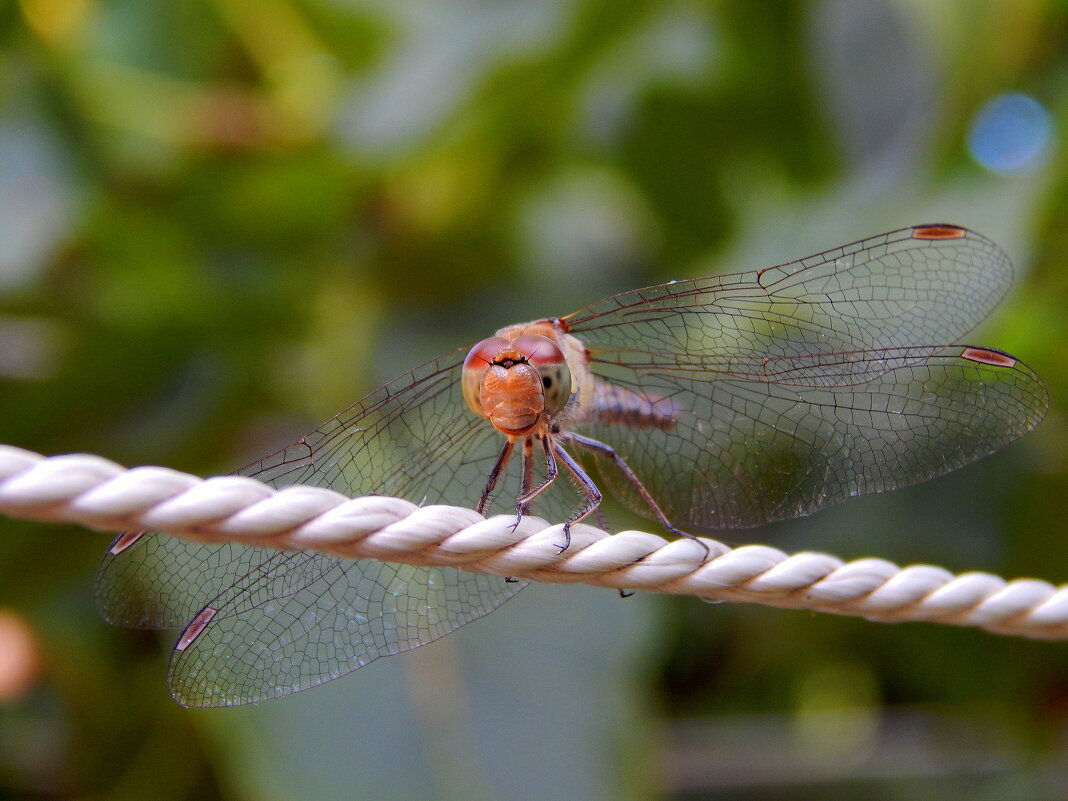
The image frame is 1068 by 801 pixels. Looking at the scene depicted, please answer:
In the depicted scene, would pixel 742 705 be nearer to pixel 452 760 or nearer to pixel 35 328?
pixel 452 760

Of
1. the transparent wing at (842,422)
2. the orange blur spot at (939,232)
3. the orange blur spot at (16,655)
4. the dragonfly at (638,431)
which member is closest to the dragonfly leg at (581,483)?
the dragonfly at (638,431)

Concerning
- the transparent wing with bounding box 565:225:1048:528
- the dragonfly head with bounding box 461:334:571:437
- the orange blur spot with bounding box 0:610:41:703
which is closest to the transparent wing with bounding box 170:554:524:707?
the dragonfly head with bounding box 461:334:571:437

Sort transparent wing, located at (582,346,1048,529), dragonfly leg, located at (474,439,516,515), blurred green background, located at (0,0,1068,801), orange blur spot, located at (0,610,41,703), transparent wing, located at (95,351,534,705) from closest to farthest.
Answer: transparent wing, located at (95,351,534,705) → transparent wing, located at (582,346,1048,529) → dragonfly leg, located at (474,439,516,515) → blurred green background, located at (0,0,1068,801) → orange blur spot, located at (0,610,41,703)

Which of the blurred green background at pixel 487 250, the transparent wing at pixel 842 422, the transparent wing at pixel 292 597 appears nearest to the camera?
the transparent wing at pixel 292 597

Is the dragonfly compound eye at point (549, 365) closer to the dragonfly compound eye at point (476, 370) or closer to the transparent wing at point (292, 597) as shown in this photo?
the dragonfly compound eye at point (476, 370)

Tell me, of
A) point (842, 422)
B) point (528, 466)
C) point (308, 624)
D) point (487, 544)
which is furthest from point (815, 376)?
point (308, 624)

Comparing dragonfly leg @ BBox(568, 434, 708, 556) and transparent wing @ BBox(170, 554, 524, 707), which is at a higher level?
dragonfly leg @ BBox(568, 434, 708, 556)

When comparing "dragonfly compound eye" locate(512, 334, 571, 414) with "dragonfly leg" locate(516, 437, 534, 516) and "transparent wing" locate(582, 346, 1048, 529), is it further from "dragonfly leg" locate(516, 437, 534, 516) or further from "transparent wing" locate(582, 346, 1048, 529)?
"transparent wing" locate(582, 346, 1048, 529)

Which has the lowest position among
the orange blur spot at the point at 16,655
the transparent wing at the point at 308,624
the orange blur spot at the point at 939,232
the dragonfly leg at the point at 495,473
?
the transparent wing at the point at 308,624
